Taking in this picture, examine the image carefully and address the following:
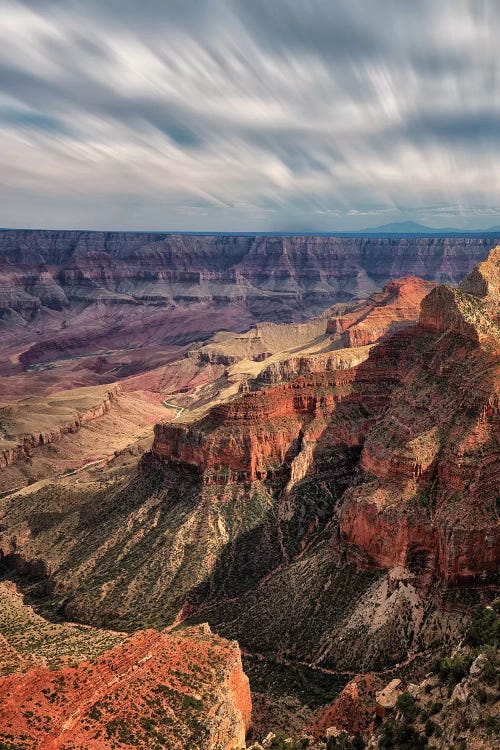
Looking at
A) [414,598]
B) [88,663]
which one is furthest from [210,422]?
[88,663]

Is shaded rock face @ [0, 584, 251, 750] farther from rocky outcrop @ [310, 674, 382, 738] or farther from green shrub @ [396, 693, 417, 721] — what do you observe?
green shrub @ [396, 693, 417, 721]

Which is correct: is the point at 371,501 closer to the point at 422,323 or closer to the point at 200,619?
the point at 200,619

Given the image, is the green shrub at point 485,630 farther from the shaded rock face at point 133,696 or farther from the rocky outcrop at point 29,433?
the rocky outcrop at point 29,433

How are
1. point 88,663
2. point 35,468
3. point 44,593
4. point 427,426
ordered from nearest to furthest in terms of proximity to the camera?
point 88,663 < point 427,426 < point 44,593 < point 35,468

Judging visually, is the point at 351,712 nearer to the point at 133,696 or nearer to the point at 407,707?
the point at 407,707

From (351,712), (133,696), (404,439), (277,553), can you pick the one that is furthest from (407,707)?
(277,553)

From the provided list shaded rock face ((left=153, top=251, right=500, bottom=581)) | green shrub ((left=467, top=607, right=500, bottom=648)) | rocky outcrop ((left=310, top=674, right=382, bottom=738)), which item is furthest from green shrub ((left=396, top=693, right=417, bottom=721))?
shaded rock face ((left=153, top=251, right=500, bottom=581))

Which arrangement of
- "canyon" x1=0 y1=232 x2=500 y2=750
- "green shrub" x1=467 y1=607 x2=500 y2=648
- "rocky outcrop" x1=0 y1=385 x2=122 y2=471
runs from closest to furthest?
"green shrub" x1=467 y1=607 x2=500 y2=648
"canyon" x1=0 y1=232 x2=500 y2=750
"rocky outcrop" x1=0 y1=385 x2=122 y2=471
